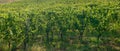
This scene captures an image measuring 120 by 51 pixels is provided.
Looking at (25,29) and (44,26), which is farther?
(44,26)

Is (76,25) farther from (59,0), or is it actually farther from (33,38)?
(59,0)

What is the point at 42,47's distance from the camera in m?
39.0

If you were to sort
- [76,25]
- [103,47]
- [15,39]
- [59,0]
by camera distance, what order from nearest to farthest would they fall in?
[15,39] → [103,47] → [76,25] → [59,0]

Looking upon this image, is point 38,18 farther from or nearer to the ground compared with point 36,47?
farther from the ground

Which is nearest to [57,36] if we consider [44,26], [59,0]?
[44,26]

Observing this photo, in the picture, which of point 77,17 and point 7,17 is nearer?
point 7,17

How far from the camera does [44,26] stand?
131ft

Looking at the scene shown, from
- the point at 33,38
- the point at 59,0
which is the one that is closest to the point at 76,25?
the point at 33,38

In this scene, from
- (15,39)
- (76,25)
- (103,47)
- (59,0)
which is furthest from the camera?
(59,0)

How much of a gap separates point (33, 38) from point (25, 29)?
197 inches

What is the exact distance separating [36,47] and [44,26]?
4128mm

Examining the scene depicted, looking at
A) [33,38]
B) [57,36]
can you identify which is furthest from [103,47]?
[33,38]

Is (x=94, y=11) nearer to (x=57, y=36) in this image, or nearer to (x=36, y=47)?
(x=57, y=36)

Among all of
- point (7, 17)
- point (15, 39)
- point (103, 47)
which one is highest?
point (7, 17)
